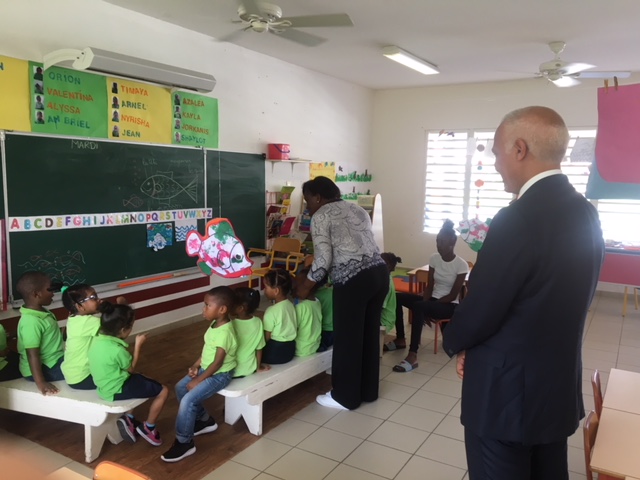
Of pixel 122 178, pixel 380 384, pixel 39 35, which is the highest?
pixel 39 35

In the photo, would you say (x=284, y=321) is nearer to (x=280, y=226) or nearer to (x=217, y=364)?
(x=217, y=364)

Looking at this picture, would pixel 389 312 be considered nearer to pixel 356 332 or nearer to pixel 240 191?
pixel 356 332

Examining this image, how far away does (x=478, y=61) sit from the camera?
6.19 metres

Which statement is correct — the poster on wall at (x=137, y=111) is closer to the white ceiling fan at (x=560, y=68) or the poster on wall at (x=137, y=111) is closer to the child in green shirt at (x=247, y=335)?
the child in green shirt at (x=247, y=335)

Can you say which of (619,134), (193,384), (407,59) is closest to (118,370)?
(193,384)

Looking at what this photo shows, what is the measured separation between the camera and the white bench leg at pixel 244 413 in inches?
122

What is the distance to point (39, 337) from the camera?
2.96 meters

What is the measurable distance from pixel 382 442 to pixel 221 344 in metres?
1.14

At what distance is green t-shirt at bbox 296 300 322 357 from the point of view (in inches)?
140

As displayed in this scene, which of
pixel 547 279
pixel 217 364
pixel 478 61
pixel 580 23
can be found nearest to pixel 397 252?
pixel 478 61

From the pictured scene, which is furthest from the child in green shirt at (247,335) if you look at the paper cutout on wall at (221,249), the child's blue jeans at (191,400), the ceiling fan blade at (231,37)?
the ceiling fan blade at (231,37)

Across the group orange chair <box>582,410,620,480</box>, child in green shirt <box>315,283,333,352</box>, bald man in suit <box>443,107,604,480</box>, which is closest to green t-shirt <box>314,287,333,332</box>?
child in green shirt <box>315,283,333,352</box>

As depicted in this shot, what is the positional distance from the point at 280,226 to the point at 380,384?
9.83 feet

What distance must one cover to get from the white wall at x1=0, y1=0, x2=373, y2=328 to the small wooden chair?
76cm
